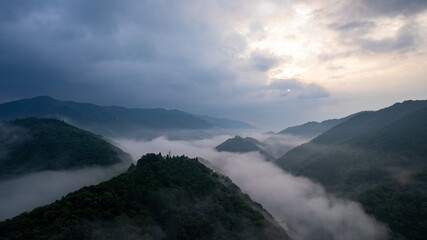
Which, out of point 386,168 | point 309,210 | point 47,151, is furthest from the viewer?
point 47,151

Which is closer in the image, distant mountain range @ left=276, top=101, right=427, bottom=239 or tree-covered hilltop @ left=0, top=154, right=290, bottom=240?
tree-covered hilltop @ left=0, top=154, right=290, bottom=240

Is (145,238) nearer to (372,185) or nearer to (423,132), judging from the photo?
(372,185)

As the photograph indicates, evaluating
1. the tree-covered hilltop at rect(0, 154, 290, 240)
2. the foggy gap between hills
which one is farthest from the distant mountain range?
the tree-covered hilltop at rect(0, 154, 290, 240)

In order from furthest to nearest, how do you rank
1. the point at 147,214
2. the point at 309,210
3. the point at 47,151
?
1. the point at 47,151
2. the point at 309,210
3. the point at 147,214

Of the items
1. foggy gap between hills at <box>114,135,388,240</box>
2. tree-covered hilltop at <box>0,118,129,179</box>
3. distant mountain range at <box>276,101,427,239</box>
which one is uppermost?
tree-covered hilltop at <box>0,118,129,179</box>

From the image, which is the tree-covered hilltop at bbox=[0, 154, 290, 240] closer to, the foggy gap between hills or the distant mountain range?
the foggy gap between hills

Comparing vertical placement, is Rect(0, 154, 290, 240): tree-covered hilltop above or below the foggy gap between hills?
above

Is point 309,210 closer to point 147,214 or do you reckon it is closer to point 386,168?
point 386,168

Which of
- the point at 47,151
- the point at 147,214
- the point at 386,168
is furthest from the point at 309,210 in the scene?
the point at 47,151
